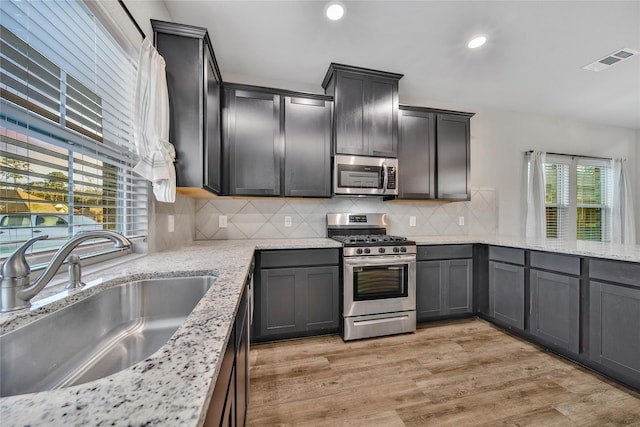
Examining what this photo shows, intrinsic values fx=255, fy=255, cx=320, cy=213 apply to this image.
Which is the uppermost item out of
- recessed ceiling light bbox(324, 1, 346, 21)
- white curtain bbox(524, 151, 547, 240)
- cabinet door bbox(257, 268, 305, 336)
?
recessed ceiling light bbox(324, 1, 346, 21)

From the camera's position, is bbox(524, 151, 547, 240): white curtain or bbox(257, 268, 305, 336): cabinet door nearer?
bbox(257, 268, 305, 336): cabinet door

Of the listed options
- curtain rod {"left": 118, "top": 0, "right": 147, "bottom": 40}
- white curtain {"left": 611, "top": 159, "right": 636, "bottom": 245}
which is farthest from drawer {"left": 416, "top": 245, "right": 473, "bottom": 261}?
white curtain {"left": 611, "top": 159, "right": 636, "bottom": 245}

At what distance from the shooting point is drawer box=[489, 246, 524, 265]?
2381 millimetres

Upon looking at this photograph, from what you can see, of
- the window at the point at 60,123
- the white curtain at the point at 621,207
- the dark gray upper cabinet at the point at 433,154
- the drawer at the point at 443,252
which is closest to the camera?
the window at the point at 60,123

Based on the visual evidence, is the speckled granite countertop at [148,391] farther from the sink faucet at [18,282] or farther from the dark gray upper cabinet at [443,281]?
the dark gray upper cabinet at [443,281]

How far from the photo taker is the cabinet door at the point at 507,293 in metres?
2.38

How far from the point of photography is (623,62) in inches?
98.6

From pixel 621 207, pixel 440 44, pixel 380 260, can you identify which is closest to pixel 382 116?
pixel 440 44

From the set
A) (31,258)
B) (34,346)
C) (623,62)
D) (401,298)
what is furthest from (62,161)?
(623,62)

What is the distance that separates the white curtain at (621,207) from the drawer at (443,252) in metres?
3.52

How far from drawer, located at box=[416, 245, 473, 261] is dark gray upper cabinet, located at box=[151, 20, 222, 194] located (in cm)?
212

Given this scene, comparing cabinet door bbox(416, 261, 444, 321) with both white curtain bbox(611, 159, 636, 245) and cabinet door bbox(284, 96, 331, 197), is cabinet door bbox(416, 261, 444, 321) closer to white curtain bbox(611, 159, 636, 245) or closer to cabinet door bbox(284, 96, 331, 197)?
cabinet door bbox(284, 96, 331, 197)

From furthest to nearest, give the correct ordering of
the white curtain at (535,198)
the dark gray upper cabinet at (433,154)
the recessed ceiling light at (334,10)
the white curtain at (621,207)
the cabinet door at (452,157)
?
the white curtain at (621,207) → the white curtain at (535,198) → the cabinet door at (452,157) → the dark gray upper cabinet at (433,154) → the recessed ceiling light at (334,10)

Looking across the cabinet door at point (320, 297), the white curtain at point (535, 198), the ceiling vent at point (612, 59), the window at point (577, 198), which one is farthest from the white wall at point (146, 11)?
the window at point (577, 198)
